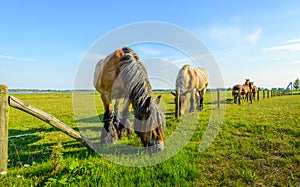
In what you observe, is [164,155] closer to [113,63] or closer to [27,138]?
[113,63]

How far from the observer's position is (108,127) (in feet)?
16.8

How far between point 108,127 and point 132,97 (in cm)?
165

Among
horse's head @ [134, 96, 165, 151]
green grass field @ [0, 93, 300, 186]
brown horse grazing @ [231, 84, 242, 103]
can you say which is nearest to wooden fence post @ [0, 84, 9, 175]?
green grass field @ [0, 93, 300, 186]

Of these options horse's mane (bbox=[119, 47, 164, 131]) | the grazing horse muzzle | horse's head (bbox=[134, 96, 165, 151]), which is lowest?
the grazing horse muzzle

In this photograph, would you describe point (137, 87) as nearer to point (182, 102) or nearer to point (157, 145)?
point (157, 145)

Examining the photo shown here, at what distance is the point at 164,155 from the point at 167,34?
288cm

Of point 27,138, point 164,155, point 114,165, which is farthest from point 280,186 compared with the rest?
point 27,138

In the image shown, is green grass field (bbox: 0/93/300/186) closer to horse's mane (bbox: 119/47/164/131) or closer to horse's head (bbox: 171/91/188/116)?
horse's mane (bbox: 119/47/164/131)

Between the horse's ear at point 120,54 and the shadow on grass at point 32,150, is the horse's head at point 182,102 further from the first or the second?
the shadow on grass at point 32,150

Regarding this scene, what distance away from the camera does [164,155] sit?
3777mm

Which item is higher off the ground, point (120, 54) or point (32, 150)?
point (120, 54)

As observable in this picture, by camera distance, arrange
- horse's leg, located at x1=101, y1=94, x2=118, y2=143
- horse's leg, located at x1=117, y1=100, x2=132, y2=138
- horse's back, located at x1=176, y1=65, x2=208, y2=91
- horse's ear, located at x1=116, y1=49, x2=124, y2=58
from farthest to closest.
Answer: horse's back, located at x1=176, y1=65, x2=208, y2=91 → horse's leg, located at x1=117, y1=100, x2=132, y2=138 → horse's leg, located at x1=101, y1=94, x2=118, y2=143 → horse's ear, located at x1=116, y1=49, x2=124, y2=58

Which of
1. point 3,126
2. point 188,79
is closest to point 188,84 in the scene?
point 188,79

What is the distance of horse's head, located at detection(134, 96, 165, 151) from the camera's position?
3.55 meters
